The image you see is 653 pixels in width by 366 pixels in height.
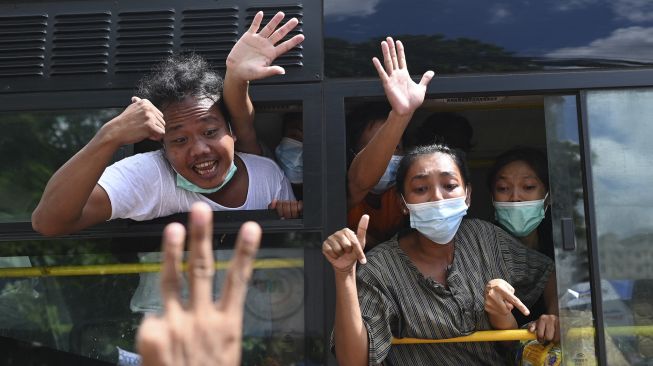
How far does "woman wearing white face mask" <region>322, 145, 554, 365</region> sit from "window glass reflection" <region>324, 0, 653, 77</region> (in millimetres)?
453

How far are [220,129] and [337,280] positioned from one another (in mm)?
720

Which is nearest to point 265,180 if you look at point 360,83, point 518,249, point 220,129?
point 220,129

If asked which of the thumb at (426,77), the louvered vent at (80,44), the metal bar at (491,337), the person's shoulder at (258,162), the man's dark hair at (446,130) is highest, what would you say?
the louvered vent at (80,44)

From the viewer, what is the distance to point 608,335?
109 inches

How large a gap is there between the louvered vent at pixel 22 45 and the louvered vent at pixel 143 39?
28 centimetres

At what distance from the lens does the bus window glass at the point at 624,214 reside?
109 inches

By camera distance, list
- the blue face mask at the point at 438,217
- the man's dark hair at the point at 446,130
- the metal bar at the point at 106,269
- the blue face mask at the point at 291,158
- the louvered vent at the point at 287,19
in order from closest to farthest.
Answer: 1. the metal bar at the point at 106,269
2. the louvered vent at the point at 287,19
3. the blue face mask at the point at 438,217
4. the blue face mask at the point at 291,158
5. the man's dark hair at the point at 446,130

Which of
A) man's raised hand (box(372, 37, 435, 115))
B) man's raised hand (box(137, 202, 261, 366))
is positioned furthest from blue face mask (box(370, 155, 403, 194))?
man's raised hand (box(137, 202, 261, 366))

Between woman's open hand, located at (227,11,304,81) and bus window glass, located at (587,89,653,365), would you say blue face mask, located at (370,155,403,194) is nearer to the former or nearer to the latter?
woman's open hand, located at (227,11,304,81)

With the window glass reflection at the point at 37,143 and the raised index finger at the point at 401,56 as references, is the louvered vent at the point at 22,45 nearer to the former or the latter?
the window glass reflection at the point at 37,143

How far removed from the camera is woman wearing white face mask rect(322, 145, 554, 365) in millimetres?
2887

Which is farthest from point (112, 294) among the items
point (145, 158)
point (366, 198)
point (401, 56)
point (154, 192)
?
point (401, 56)

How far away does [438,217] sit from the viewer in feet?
10.1

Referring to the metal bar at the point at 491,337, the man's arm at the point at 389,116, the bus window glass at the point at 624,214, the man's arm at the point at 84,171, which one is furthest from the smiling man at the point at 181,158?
the bus window glass at the point at 624,214
